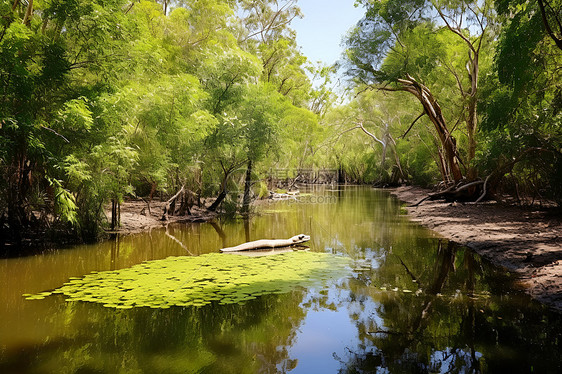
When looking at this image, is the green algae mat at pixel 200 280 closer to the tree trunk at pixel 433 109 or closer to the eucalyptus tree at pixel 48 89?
the eucalyptus tree at pixel 48 89

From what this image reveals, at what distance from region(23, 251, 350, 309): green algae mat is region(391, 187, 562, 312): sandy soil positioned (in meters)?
3.76

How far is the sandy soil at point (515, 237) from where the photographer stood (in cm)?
698

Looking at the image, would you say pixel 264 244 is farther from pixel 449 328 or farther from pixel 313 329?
pixel 449 328

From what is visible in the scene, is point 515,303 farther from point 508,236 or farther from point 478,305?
point 508,236

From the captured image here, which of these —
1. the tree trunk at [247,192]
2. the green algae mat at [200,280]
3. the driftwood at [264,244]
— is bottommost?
the green algae mat at [200,280]

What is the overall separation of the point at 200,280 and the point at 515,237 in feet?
29.2

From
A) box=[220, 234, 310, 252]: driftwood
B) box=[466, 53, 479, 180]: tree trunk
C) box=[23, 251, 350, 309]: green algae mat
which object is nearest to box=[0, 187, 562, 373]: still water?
box=[23, 251, 350, 309]: green algae mat

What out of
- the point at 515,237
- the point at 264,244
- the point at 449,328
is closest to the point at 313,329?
the point at 449,328

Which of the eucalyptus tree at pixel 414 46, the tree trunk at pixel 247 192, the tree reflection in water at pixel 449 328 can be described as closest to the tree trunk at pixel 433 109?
the eucalyptus tree at pixel 414 46

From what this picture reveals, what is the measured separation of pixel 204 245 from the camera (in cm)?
1191

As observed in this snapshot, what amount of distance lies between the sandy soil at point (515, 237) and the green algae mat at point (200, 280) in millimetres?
3760

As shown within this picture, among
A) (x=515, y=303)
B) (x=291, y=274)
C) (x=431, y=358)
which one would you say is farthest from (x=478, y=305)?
(x=291, y=274)

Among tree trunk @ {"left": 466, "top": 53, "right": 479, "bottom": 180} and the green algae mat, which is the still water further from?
tree trunk @ {"left": 466, "top": 53, "right": 479, "bottom": 180}

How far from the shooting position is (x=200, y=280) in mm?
7688
